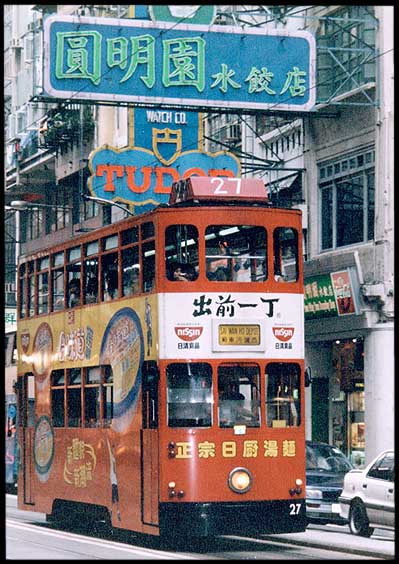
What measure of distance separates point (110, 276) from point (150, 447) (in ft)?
9.40

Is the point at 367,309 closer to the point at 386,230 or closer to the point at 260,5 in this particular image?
the point at 386,230

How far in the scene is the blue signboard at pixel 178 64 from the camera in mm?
30797

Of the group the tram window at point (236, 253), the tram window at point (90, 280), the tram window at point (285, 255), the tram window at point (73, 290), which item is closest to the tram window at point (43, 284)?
the tram window at point (73, 290)

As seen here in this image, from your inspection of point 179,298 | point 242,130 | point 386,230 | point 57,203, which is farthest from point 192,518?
point 57,203

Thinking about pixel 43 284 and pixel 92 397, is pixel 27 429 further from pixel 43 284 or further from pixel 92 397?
pixel 92 397

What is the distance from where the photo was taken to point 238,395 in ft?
64.8

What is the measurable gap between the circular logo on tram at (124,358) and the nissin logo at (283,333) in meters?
1.84

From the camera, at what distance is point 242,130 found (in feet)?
125

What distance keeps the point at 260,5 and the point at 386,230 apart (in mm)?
6863

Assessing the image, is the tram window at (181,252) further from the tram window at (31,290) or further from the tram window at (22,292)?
the tram window at (22,292)

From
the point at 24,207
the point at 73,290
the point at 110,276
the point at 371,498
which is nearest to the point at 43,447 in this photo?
the point at 73,290

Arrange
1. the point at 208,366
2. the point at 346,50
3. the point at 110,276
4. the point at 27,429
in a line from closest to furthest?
the point at 208,366 < the point at 110,276 < the point at 27,429 < the point at 346,50

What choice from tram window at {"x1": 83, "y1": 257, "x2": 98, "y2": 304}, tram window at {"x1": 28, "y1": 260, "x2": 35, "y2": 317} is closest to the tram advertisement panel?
tram window at {"x1": 83, "y1": 257, "x2": 98, "y2": 304}

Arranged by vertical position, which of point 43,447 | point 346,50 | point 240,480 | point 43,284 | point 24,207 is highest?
point 346,50
